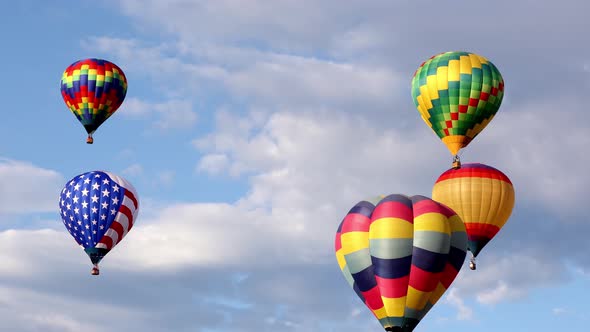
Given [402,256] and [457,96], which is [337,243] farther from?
[457,96]

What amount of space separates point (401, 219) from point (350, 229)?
7.01ft

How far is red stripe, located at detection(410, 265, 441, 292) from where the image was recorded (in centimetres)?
5150

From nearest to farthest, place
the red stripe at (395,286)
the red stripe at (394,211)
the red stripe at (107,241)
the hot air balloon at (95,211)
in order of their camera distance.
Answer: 1. the red stripe at (395,286)
2. the red stripe at (394,211)
3. the hot air balloon at (95,211)
4. the red stripe at (107,241)

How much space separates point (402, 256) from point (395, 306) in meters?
1.94

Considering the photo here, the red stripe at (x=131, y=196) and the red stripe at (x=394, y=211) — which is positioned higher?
the red stripe at (x=131, y=196)

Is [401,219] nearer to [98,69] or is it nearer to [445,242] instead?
[445,242]

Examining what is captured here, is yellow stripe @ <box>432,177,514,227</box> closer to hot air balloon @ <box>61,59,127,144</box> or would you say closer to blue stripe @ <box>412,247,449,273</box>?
blue stripe @ <box>412,247,449,273</box>

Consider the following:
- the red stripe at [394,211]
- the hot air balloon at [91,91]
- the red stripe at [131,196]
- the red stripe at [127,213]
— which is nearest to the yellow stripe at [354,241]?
the red stripe at [394,211]

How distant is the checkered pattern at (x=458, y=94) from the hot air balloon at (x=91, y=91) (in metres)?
16.6

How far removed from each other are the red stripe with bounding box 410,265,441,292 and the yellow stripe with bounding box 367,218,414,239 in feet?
4.20

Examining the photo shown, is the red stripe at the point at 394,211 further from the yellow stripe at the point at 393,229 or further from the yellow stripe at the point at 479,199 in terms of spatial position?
the yellow stripe at the point at 479,199

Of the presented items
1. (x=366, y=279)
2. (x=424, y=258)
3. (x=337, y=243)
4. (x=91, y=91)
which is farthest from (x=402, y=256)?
(x=91, y=91)

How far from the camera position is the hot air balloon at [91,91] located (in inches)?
2805

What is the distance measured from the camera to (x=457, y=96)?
63.6 meters
